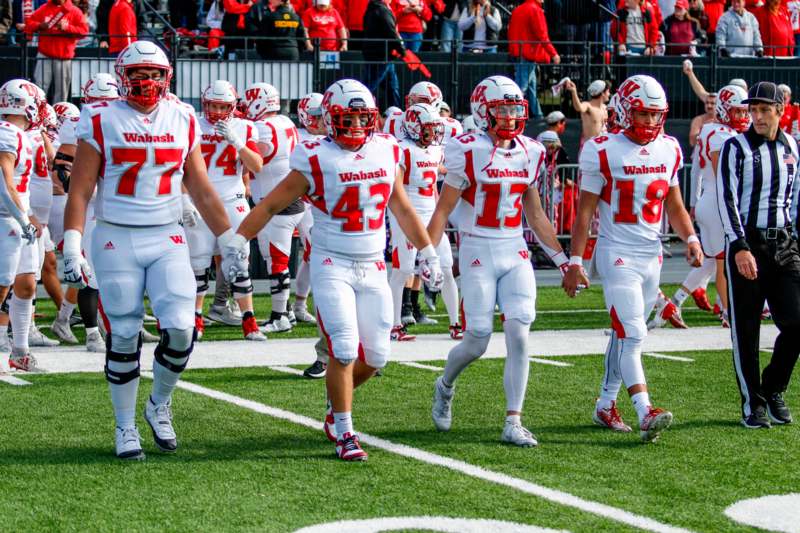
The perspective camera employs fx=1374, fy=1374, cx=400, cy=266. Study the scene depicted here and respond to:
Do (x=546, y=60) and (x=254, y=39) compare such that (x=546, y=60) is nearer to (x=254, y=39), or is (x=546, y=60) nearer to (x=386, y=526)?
(x=254, y=39)

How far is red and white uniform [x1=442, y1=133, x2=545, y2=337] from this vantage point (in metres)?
6.88

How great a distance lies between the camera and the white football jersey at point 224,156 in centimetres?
1084

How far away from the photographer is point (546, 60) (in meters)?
18.3

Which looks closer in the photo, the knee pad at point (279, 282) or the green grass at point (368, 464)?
the green grass at point (368, 464)

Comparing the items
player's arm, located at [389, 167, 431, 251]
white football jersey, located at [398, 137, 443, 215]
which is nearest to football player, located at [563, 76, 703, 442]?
player's arm, located at [389, 167, 431, 251]

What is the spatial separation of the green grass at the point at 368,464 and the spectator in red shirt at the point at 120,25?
27.2 ft

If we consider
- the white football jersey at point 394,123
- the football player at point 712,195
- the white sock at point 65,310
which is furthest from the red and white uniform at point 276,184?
the football player at point 712,195

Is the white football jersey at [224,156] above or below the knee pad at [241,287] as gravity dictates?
above

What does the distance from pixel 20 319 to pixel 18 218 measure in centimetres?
83

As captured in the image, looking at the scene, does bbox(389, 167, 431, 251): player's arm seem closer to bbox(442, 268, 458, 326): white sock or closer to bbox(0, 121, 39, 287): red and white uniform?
bbox(0, 121, 39, 287): red and white uniform

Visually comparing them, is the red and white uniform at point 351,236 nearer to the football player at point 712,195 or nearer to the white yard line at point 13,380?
the white yard line at point 13,380

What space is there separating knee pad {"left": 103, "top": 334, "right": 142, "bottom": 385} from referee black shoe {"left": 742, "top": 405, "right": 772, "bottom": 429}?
125 inches

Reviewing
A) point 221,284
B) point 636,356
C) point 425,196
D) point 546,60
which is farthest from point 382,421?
point 546,60

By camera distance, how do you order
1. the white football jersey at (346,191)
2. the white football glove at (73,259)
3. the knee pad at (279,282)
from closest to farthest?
the white football glove at (73,259)
the white football jersey at (346,191)
the knee pad at (279,282)
